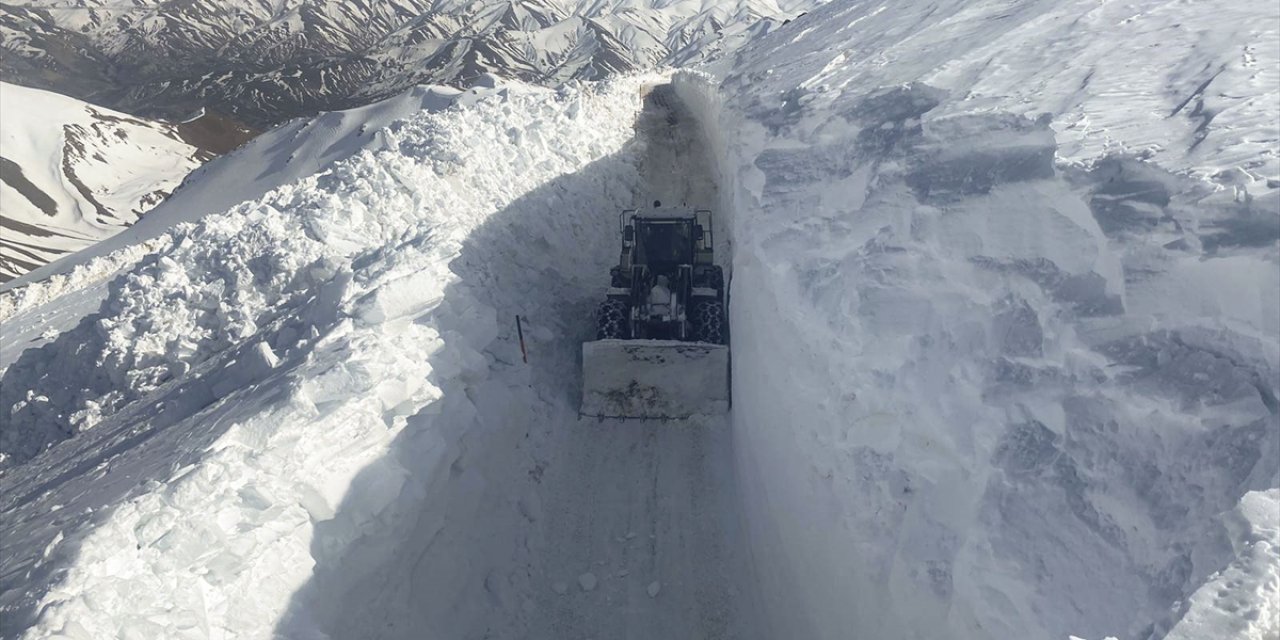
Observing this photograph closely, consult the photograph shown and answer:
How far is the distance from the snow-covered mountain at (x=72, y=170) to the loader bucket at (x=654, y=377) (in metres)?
66.5

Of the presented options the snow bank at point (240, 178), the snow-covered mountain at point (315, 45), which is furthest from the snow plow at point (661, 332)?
the snow-covered mountain at point (315, 45)

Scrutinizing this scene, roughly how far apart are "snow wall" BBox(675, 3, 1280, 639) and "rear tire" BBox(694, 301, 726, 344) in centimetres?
146

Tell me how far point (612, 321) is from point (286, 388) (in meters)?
4.89

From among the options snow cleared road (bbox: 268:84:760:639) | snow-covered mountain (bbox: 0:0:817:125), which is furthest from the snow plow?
snow-covered mountain (bbox: 0:0:817:125)

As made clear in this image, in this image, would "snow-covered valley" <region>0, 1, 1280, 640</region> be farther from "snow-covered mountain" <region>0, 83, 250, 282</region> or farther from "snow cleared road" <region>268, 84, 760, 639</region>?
"snow-covered mountain" <region>0, 83, 250, 282</region>

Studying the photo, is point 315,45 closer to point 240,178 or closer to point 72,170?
point 72,170

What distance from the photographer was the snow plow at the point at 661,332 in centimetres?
1076

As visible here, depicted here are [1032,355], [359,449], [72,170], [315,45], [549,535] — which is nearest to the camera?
[1032,355]

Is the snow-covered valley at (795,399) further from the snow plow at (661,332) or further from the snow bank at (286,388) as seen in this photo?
the snow plow at (661,332)

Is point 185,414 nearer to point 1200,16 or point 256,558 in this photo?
point 256,558

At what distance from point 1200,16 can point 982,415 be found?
5657 millimetres

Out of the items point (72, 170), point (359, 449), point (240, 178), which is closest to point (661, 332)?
point (359, 449)

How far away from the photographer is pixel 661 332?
11.5 m

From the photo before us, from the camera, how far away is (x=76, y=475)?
825 centimetres
